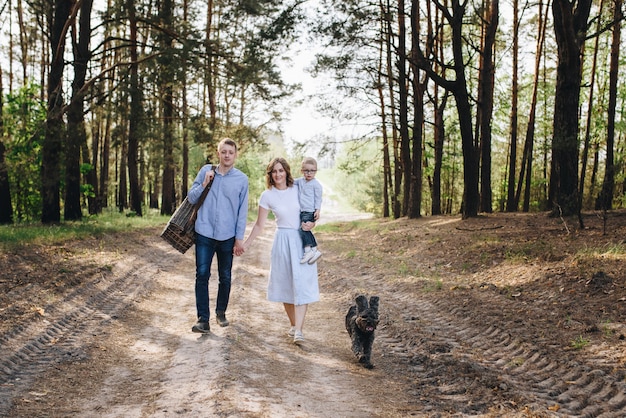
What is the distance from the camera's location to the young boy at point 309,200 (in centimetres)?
649

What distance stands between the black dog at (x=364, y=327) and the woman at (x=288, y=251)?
80 cm

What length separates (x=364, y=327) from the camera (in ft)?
17.9

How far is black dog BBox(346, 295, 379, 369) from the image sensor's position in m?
5.44

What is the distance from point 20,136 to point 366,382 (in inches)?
632

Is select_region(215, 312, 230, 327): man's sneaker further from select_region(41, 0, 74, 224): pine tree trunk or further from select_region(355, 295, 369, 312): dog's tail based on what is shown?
select_region(41, 0, 74, 224): pine tree trunk

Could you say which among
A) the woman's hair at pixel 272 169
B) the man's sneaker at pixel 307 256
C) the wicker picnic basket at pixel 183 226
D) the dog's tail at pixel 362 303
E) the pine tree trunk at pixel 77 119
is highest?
the pine tree trunk at pixel 77 119

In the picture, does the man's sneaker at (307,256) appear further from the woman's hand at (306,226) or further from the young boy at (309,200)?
the woman's hand at (306,226)

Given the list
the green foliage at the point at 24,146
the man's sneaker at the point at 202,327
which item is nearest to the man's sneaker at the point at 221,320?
the man's sneaker at the point at 202,327

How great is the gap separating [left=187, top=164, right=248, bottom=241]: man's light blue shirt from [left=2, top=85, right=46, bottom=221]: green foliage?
9.70 meters

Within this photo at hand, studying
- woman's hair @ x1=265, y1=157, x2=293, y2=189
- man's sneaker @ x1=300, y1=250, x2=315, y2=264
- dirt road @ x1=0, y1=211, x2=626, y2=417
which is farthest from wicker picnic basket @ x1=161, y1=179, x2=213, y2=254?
man's sneaker @ x1=300, y1=250, x2=315, y2=264

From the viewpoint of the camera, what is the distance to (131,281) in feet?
32.9

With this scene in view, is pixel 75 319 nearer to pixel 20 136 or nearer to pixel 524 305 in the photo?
pixel 524 305

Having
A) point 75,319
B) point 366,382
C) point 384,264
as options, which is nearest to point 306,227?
point 366,382

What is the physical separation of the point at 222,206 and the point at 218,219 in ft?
0.55
